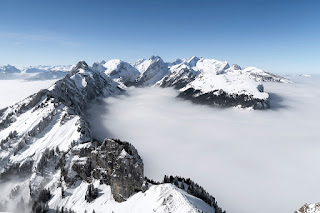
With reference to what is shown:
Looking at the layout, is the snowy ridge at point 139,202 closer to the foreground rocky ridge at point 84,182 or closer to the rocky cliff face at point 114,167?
the foreground rocky ridge at point 84,182

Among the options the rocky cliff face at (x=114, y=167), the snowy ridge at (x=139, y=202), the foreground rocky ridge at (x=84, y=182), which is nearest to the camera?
the snowy ridge at (x=139, y=202)

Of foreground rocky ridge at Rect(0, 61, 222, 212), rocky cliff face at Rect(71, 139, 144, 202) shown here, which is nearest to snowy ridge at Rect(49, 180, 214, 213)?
→ foreground rocky ridge at Rect(0, 61, 222, 212)

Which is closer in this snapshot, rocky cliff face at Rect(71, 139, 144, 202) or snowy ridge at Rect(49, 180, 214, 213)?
snowy ridge at Rect(49, 180, 214, 213)

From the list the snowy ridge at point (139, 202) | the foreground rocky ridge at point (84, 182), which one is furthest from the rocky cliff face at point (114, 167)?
the snowy ridge at point (139, 202)

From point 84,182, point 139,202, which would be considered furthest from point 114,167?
point 84,182

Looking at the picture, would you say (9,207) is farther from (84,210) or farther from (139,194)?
(139,194)

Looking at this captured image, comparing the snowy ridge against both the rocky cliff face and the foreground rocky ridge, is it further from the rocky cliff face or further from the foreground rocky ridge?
the rocky cliff face

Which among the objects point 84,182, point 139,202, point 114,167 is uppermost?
point 114,167

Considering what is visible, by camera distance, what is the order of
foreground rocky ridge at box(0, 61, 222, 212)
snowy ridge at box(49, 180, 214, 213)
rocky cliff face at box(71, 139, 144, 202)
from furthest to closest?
rocky cliff face at box(71, 139, 144, 202) → foreground rocky ridge at box(0, 61, 222, 212) → snowy ridge at box(49, 180, 214, 213)

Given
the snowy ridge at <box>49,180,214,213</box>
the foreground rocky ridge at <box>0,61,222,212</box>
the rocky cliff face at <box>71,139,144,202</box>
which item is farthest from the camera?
the rocky cliff face at <box>71,139,144,202</box>

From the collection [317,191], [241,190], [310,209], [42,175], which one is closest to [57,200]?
[42,175]

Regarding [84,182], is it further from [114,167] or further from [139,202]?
[139,202]
